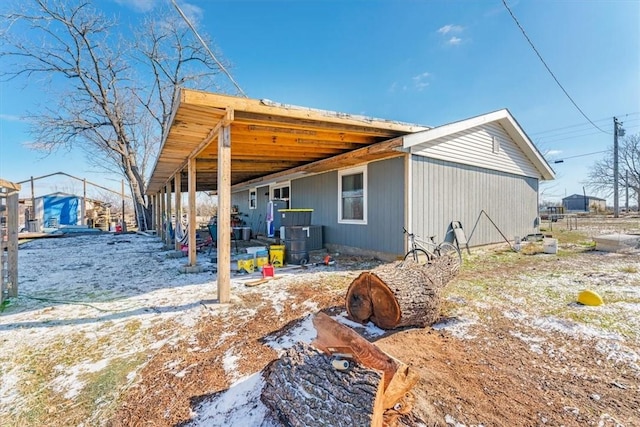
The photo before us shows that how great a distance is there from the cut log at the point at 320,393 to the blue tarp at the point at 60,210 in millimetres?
23353

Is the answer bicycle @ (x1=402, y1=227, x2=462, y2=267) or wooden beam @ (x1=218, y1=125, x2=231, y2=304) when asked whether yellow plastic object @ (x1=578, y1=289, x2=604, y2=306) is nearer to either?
bicycle @ (x1=402, y1=227, x2=462, y2=267)

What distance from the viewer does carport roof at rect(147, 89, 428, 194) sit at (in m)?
3.51

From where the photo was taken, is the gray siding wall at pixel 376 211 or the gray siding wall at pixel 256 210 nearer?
the gray siding wall at pixel 376 211

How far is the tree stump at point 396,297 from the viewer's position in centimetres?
266

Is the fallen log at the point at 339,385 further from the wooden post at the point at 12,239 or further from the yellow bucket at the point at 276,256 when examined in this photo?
the wooden post at the point at 12,239

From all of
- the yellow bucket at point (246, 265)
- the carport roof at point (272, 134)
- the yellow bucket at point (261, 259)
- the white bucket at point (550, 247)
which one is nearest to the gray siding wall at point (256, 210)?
the carport roof at point (272, 134)

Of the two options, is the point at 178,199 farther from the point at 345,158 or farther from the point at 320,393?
the point at 320,393

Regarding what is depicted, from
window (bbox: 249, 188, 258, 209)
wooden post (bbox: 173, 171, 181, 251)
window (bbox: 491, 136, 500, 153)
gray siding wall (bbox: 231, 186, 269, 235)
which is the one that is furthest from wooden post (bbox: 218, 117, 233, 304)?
window (bbox: 249, 188, 258, 209)

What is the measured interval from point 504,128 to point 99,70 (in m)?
19.4

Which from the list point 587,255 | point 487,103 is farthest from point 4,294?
A: point 487,103

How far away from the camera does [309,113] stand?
4.04 meters

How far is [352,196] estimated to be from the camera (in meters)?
7.06

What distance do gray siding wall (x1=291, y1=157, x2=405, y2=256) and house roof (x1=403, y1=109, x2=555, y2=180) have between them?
2.08 feet

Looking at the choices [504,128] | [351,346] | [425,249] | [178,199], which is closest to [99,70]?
[178,199]
